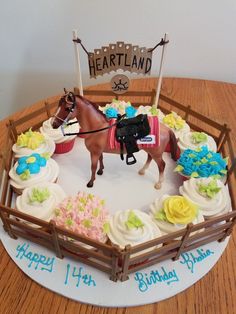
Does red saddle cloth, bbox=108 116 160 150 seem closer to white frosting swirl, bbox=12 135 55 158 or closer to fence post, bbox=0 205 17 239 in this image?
white frosting swirl, bbox=12 135 55 158

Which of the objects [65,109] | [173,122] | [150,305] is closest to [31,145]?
[65,109]

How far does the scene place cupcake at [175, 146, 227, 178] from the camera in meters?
1.07

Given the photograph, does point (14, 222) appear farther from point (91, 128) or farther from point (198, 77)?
point (198, 77)

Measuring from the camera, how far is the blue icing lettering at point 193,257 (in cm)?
95

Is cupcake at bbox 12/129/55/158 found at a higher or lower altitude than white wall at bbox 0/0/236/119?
lower

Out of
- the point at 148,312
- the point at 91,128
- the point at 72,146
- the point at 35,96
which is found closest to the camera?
the point at 148,312

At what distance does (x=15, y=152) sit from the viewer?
3.84 feet

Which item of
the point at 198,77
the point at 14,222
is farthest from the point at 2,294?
the point at 198,77

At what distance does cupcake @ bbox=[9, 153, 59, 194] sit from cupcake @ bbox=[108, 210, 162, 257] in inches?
12.0

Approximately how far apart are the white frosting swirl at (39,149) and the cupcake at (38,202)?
0.66ft

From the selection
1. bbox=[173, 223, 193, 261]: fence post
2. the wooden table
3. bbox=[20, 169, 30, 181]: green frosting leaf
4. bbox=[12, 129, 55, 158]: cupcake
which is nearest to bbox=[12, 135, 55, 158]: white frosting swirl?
bbox=[12, 129, 55, 158]: cupcake

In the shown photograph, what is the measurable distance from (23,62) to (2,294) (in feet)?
4.65

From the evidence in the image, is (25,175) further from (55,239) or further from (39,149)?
(55,239)

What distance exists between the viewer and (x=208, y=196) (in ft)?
3.28
